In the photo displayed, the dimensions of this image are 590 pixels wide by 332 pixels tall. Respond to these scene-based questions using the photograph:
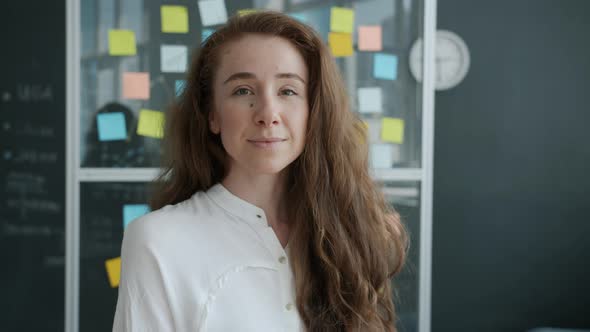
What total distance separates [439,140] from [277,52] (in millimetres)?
2390

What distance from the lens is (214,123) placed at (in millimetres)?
1276

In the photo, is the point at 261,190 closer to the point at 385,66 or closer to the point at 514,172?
the point at 385,66

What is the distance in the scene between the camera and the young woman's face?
3.81ft

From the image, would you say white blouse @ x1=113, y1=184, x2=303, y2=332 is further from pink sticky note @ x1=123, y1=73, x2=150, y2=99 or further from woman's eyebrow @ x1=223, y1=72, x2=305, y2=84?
pink sticky note @ x1=123, y1=73, x2=150, y2=99

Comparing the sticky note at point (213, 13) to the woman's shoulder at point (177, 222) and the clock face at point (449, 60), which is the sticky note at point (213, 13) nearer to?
the clock face at point (449, 60)

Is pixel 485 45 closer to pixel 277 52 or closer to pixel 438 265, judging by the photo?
pixel 438 265

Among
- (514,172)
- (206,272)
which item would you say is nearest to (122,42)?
(206,272)

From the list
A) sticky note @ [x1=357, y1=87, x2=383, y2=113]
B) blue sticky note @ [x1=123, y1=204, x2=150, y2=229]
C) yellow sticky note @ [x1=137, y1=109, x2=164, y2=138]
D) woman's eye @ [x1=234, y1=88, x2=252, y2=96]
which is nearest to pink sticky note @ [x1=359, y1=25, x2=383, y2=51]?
sticky note @ [x1=357, y1=87, x2=383, y2=113]

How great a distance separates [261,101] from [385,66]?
1789 mm

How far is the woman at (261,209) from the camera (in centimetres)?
111
